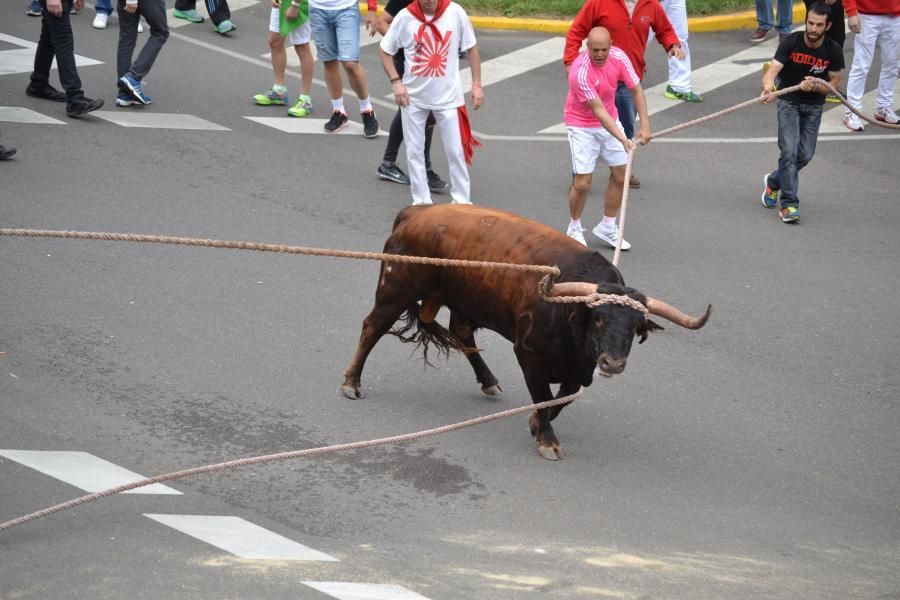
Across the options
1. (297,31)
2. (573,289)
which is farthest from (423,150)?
(573,289)

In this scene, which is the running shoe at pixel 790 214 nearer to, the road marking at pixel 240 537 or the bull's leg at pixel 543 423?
the bull's leg at pixel 543 423

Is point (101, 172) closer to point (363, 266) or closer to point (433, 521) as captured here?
point (363, 266)

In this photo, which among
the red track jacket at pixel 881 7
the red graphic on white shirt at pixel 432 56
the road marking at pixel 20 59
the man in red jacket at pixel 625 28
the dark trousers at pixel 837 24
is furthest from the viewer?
the road marking at pixel 20 59

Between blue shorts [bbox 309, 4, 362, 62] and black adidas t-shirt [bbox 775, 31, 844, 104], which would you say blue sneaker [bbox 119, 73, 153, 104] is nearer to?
blue shorts [bbox 309, 4, 362, 62]

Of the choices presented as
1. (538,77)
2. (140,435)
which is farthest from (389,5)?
(140,435)

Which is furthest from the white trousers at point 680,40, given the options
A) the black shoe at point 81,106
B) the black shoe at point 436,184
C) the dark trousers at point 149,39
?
the black shoe at point 81,106

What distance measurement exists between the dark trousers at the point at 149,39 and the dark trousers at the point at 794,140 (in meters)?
6.23

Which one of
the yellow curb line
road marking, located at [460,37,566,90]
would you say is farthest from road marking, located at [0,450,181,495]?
the yellow curb line

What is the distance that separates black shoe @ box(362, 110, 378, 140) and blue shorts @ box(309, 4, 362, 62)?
0.59 metres

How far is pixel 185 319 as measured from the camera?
839 cm

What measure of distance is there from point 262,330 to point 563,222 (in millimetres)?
3364

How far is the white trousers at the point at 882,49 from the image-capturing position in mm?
13086

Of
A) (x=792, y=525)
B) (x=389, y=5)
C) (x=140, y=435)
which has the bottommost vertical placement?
A: (x=792, y=525)

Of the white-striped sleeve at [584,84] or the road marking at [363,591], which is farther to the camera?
the white-striped sleeve at [584,84]
